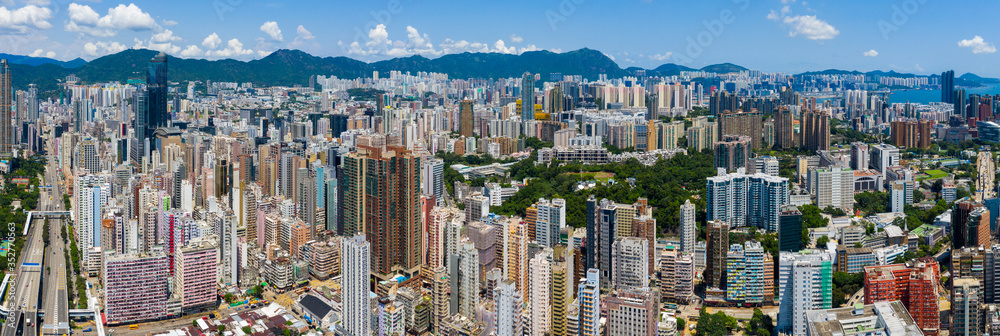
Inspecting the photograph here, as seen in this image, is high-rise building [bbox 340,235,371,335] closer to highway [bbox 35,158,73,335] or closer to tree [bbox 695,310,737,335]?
highway [bbox 35,158,73,335]

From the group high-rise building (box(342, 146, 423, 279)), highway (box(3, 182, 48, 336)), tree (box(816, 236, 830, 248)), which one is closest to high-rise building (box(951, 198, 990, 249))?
tree (box(816, 236, 830, 248))

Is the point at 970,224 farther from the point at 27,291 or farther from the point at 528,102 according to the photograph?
the point at 528,102

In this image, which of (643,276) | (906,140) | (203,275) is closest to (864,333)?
(643,276)

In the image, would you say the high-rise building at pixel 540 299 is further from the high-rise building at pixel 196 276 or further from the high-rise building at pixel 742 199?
the high-rise building at pixel 742 199

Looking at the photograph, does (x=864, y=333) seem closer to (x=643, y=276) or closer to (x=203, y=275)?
(x=643, y=276)

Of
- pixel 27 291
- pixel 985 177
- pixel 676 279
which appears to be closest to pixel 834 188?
pixel 985 177
